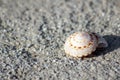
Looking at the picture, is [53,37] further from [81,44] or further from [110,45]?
[110,45]

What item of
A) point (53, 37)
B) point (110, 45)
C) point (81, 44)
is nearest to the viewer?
point (81, 44)

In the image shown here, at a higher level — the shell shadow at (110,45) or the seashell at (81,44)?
the seashell at (81,44)

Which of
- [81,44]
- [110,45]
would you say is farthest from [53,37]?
[110,45]

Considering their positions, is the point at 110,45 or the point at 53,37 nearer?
the point at 110,45

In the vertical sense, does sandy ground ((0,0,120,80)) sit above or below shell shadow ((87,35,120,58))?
above

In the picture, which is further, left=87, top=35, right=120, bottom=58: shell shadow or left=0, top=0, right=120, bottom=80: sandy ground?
left=87, top=35, right=120, bottom=58: shell shadow

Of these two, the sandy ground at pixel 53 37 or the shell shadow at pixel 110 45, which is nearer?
the sandy ground at pixel 53 37

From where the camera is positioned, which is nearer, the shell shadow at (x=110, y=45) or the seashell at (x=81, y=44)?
the seashell at (x=81, y=44)

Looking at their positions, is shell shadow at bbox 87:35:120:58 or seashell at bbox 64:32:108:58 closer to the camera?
seashell at bbox 64:32:108:58
